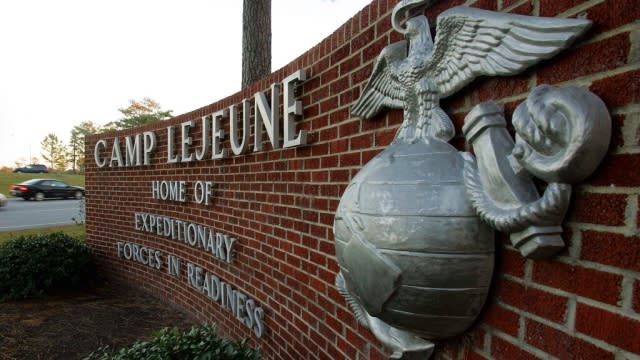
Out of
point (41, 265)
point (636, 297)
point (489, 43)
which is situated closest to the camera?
point (636, 297)

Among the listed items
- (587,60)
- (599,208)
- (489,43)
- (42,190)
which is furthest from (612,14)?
(42,190)

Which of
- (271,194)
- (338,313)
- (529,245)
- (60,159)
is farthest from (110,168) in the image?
(60,159)

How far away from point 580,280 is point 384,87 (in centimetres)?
112

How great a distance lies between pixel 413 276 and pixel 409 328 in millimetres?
291

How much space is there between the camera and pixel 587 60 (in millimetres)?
1055

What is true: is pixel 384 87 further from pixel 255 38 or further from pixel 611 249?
pixel 255 38

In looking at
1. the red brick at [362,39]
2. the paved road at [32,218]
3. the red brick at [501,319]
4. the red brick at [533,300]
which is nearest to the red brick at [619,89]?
the red brick at [533,300]

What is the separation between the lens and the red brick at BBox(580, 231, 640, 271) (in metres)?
0.93

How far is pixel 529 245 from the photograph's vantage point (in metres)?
1.10

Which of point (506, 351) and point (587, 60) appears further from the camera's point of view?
point (506, 351)

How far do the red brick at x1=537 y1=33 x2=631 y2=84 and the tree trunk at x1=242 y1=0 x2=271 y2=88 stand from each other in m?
5.87

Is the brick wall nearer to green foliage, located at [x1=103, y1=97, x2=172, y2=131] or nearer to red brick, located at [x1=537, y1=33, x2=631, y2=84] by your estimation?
red brick, located at [x1=537, y1=33, x2=631, y2=84]

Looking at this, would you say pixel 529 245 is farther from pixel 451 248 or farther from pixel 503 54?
pixel 503 54

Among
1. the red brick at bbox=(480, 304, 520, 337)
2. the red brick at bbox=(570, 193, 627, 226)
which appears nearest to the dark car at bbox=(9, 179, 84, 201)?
the red brick at bbox=(480, 304, 520, 337)
